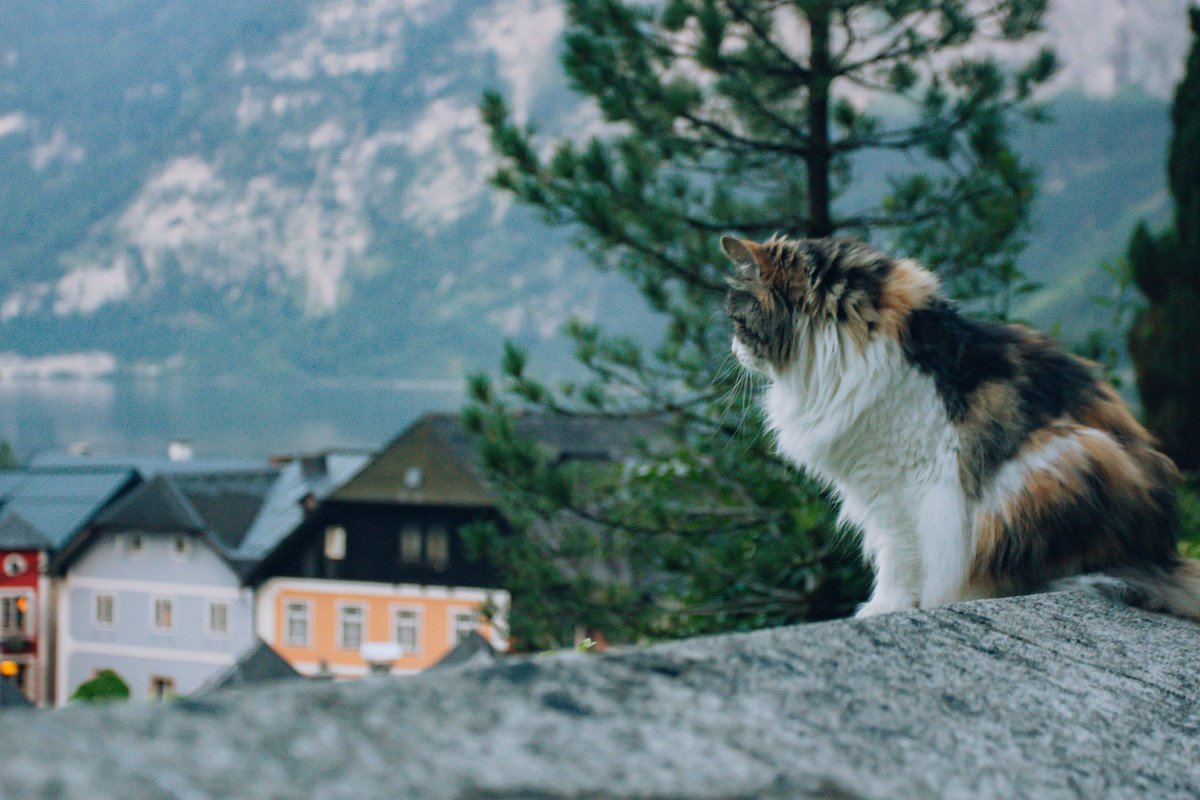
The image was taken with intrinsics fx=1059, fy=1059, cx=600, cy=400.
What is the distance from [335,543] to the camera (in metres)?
28.2

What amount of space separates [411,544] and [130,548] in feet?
33.4

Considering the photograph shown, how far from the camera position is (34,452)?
42.5 meters

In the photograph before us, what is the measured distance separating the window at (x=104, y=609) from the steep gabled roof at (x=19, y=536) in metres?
2.34

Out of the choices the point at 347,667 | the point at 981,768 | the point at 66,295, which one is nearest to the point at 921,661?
the point at 981,768

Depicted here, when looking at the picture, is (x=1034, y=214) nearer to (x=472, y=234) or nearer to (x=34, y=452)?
(x=34, y=452)

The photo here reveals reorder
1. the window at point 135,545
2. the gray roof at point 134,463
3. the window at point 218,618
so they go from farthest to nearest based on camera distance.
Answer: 1. the gray roof at point 134,463
2. the window at point 135,545
3. the window at point 218,618

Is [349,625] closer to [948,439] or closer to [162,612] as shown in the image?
[162,612]

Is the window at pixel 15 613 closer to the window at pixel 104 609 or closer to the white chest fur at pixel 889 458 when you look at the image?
the window at pixel 104 609

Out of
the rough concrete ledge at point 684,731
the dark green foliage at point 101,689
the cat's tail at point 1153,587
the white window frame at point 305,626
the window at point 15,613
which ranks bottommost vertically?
the window at point 15,613

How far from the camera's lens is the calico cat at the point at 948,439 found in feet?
7.77

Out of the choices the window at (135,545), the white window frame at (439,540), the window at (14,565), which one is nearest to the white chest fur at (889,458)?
the white window frame at (439,540)

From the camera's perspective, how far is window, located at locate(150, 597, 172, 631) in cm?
3191

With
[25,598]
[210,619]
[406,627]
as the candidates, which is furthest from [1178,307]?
[25,598]

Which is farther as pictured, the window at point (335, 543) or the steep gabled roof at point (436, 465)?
the window at point (335, 543)
